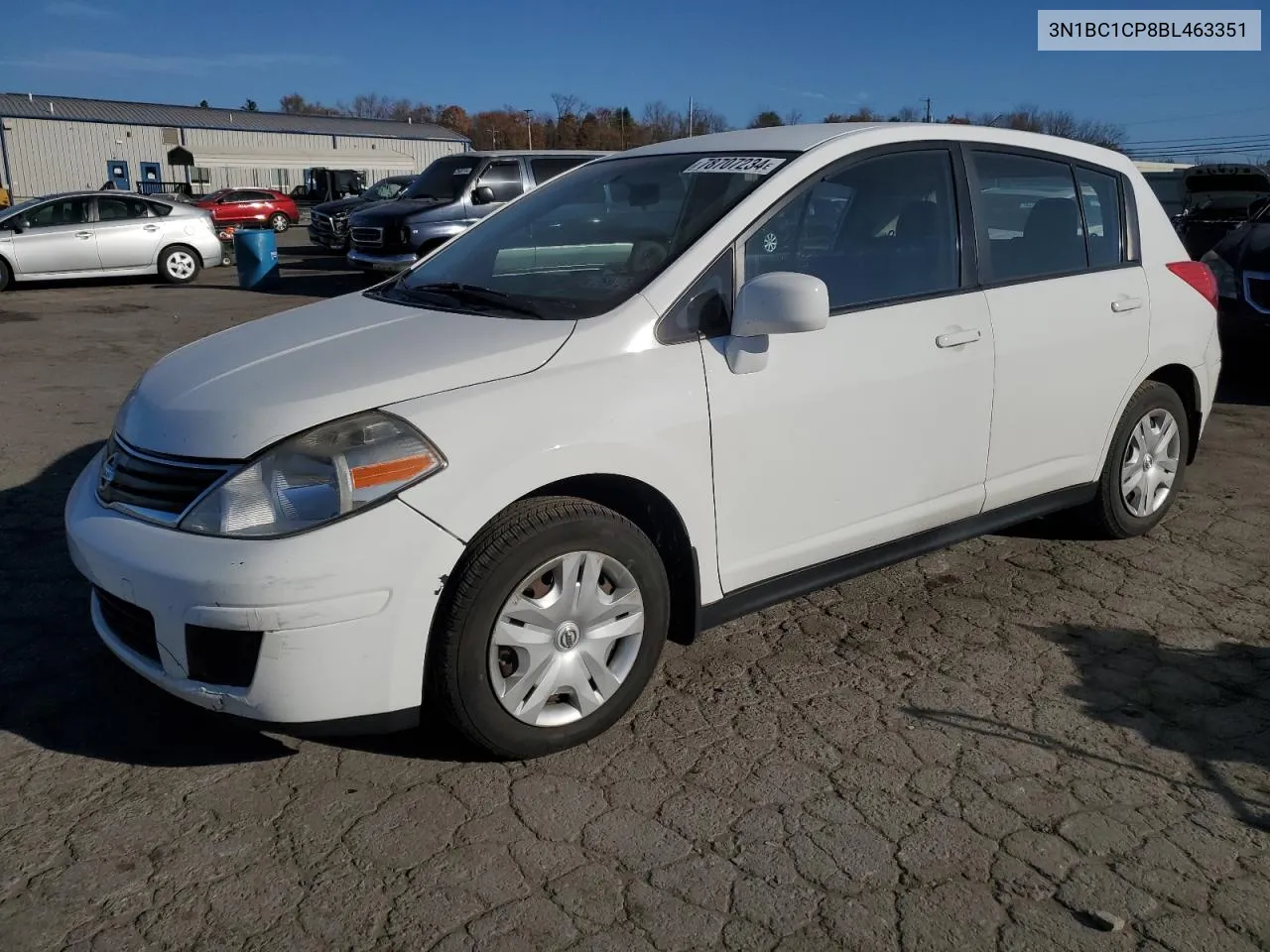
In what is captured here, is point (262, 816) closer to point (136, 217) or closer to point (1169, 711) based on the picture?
point (1169, 711)

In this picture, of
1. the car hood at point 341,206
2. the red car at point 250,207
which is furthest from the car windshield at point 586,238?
the red car at point 250,207

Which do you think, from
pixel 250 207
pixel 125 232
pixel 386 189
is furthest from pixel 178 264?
pixel 250 207

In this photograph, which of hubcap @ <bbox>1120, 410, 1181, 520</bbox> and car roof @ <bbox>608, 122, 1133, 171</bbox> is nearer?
car roof @ <bbox>608, 122, 1133, 171</bbox>

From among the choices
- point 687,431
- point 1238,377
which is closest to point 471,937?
point 687,431

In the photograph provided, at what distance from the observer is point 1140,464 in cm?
467

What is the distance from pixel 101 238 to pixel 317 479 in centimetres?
1639

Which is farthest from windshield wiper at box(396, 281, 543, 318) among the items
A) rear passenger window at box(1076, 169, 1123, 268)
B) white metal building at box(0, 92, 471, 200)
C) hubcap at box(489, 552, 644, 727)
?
white metal building at box(0, 92, 471, 200)

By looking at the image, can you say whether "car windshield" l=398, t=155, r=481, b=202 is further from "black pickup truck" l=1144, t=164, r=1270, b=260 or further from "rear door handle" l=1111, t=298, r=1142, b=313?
"rear door handle" l=1111, t=298, r=1142, b=313

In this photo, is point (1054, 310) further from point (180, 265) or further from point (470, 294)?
point (180, 265)

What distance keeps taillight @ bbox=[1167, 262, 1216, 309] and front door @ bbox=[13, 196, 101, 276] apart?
53.9ft

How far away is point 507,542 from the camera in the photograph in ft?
9.05

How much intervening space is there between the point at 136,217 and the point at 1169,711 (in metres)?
17.5

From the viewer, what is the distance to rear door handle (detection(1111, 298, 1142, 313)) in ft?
14.1

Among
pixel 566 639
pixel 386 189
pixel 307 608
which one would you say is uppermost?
pixel 386 189
